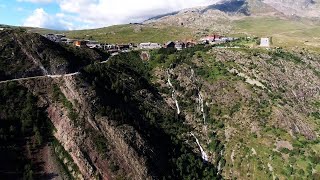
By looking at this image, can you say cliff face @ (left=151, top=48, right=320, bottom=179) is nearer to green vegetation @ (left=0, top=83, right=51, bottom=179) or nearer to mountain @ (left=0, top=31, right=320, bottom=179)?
mountain @ (left=0, top=31, right=320, bottom=179)

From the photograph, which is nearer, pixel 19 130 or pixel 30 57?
pixel 19 130

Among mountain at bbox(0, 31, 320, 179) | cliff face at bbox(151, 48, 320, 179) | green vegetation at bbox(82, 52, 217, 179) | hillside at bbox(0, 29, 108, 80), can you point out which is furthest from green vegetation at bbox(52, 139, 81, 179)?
cliff face at bbox(151, 48, 320, 179)

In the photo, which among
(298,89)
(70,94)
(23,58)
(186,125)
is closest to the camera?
(70,94)

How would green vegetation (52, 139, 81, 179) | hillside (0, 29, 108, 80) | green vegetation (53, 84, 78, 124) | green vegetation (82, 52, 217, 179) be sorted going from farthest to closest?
hillside (0, 29, 108, 80), green vegetation (82, 52, 217, 179), green vegetation (53, 84, 78, 124), green vegetation (52, 139, 81, 179)

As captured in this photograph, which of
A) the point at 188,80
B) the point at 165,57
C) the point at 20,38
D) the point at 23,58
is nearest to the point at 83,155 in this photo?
the point at 23,58

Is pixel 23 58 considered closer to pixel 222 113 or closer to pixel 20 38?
pixel 20 38

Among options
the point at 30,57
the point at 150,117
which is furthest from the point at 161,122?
the point at 30,57

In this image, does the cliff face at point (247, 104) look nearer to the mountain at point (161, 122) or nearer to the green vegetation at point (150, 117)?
the mountain at point (161, 122)

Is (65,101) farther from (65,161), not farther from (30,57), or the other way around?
(30,57)

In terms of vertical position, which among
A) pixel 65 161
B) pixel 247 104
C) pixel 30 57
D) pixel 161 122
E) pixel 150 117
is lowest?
pixel 161 122

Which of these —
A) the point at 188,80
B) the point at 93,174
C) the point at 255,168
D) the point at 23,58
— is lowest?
the point at 255,168

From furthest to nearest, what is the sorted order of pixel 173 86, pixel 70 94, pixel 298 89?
1. pixel 298 89
2. pixel 173 86
3. pixel 70 94
